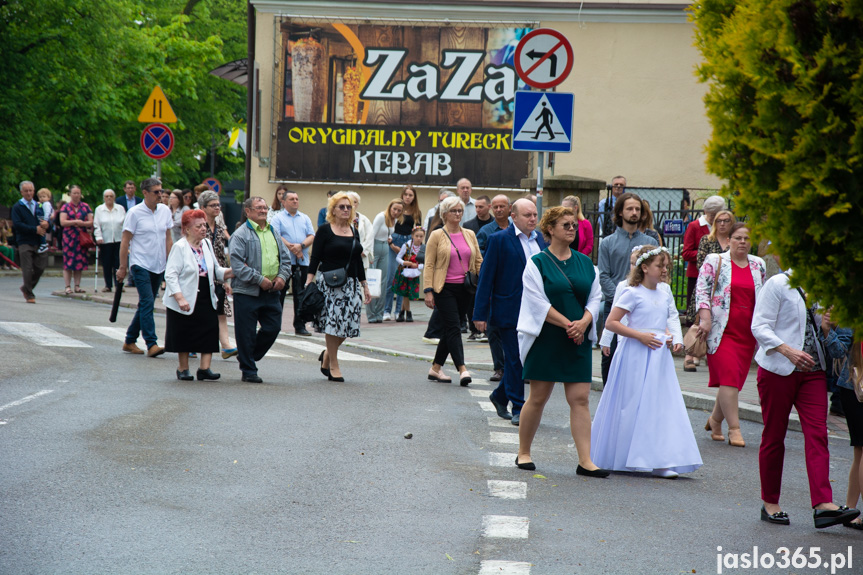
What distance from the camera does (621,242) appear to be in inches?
428

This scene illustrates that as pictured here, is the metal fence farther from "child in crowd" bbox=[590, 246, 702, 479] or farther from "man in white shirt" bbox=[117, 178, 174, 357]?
"child in crowd" bbox=[590, 246, 702, 479]

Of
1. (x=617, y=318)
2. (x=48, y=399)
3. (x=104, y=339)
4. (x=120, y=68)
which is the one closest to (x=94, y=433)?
(x=48, y=399)

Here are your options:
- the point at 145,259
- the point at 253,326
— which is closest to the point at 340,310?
the point at 253,326

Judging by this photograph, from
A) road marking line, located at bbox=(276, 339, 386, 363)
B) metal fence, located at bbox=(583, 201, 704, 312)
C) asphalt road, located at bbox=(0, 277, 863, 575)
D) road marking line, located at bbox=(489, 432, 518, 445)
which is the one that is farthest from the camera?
metal fence, located at bbox=(583, 201, 704, 312)

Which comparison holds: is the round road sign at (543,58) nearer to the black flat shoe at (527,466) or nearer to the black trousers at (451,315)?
the black trousers at (451,315)

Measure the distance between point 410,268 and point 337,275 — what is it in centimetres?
551

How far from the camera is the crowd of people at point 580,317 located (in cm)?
684

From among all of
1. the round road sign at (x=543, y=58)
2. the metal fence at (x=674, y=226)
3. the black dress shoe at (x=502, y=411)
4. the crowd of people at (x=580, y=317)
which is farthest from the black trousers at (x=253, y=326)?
the metal fence at (x=674, y=226)

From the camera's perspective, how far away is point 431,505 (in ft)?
21.9

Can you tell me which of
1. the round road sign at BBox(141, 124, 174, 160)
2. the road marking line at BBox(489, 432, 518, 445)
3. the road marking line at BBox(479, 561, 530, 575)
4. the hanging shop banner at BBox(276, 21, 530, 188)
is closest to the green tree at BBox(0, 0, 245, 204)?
the hanging shop banner at BBox(276, 21, 530, 188)

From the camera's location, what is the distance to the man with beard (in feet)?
35.3

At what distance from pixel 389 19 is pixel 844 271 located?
2095 centimetres

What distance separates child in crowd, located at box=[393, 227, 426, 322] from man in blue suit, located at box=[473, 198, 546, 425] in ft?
24.2

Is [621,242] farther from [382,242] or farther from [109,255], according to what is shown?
[109,255]
